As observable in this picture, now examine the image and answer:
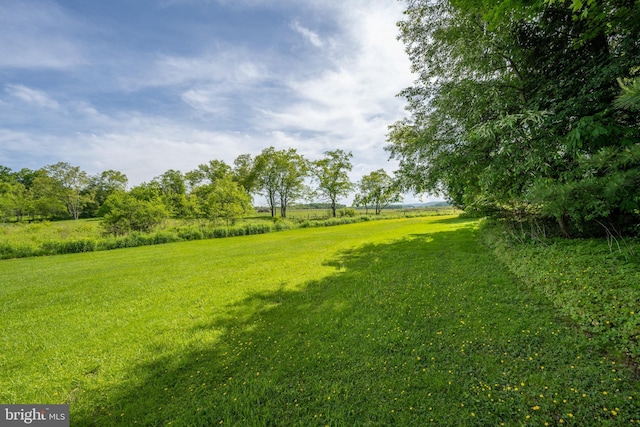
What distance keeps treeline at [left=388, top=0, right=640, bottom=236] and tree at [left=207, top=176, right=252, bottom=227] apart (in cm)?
2309

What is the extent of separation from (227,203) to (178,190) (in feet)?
96.9

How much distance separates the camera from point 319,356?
11.9 feet

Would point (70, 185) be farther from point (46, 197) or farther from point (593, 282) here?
point (593, 282)

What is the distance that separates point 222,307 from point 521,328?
20.3 feet

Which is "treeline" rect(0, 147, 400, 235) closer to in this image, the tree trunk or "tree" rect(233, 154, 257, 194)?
"tree" rect(233, 154, 257, 194)

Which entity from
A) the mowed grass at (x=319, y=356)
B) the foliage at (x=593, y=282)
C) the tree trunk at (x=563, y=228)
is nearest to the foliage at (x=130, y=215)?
the mowed grass at (x=319, y=356)

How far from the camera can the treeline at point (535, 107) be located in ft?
12.8

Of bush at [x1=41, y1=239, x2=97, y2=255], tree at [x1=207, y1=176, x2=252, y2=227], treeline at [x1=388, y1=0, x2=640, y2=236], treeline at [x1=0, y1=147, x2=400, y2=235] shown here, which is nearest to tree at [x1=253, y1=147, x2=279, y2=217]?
treeline at [x1=0, y1=147, x2=400, y2=235]

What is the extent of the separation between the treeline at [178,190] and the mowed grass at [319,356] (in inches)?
750

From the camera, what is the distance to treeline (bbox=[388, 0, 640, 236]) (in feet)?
12.8

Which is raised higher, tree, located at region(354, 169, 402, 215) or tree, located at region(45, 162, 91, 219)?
tree, located at region(45, 162, 91, 219)

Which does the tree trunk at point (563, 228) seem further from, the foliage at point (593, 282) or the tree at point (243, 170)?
the tree at point (243, 170)

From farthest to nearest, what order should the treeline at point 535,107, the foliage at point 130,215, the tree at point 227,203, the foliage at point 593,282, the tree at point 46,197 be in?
the tree at point 46,197, the tree at point 227,203, the foliage at point 130,215, the treeline at point 535,107, the foliage at point 593,282

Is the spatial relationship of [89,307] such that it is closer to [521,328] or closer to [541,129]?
[521,328]
